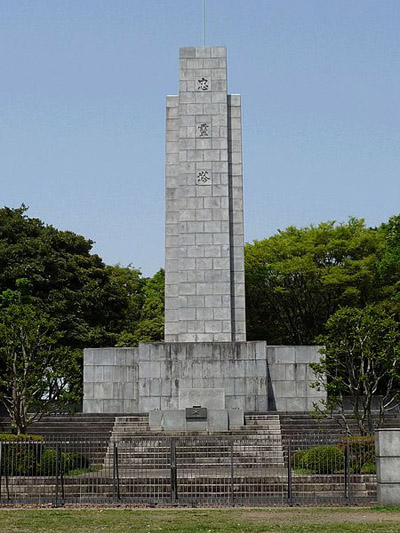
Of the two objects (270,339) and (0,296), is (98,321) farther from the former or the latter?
(270,339)

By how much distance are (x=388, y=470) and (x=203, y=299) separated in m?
17.4

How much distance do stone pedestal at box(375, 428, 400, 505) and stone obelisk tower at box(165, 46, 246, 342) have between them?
643 inches

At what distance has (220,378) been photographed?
34.2 m

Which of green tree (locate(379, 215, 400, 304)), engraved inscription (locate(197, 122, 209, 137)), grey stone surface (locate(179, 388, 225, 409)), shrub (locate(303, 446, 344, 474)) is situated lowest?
shrub (locate(303, 446, 344, 474))

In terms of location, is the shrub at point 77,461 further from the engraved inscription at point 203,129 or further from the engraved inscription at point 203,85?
the engraved inscription at point 203,85

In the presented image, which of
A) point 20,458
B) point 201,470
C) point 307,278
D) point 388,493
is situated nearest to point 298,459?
point 201,470

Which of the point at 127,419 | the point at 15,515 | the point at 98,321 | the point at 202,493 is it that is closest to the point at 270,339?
the point at 98,321

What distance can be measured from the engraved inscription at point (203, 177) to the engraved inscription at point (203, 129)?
63.8 inches

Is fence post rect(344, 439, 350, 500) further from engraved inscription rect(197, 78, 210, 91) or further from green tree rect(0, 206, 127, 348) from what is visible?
green tree rect(0, 206, 127, 348)

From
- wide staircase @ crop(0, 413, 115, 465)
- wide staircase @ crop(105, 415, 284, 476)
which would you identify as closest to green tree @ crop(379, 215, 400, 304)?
wide staircase @ crop(105, 415, 284, 476)

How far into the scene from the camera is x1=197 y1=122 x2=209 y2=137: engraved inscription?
36.8 m

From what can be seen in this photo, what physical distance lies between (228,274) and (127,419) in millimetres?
7693

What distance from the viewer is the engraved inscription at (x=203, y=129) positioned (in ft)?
121

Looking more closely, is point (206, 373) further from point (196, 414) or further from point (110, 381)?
point (196, 414)
